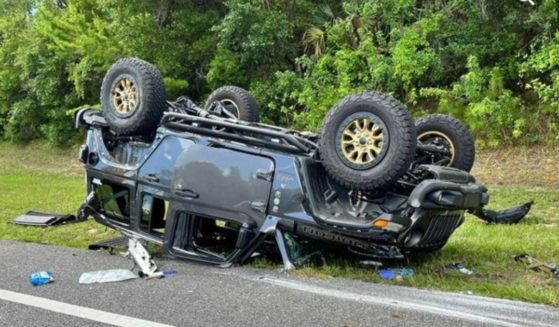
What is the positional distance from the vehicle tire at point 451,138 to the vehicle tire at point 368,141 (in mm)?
1150

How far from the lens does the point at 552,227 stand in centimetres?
688

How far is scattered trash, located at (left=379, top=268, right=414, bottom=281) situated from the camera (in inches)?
177

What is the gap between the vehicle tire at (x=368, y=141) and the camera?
4195mm

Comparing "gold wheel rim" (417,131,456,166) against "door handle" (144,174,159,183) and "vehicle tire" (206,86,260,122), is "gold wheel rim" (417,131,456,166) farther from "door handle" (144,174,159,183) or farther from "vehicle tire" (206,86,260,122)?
"door handle" (144,174,159,183)

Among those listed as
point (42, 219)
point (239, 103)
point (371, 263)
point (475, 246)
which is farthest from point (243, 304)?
point (42, 219)

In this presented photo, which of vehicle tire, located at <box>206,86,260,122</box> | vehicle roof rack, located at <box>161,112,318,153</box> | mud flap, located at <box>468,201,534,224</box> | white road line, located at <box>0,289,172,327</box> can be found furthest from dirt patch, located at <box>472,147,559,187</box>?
white road line, located at <box>0,289,172,327</box>

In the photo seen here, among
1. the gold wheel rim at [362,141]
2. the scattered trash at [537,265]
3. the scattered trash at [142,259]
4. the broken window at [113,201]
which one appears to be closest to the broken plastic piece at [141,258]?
the scattered trash at [142,259]

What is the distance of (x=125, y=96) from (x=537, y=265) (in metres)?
3.90

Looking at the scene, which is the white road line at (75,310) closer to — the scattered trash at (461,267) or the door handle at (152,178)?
the door handle at (152,178)

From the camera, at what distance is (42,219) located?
782 cm

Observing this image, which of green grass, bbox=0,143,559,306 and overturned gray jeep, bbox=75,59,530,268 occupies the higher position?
overturned gray jeep, bbox=75,59,530,268

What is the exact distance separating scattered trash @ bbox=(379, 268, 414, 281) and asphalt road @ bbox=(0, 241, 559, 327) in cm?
30

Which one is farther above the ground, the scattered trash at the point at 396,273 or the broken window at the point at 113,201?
the scattered trash at the point at 396,273

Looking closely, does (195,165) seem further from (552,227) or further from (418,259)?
(552,227)
